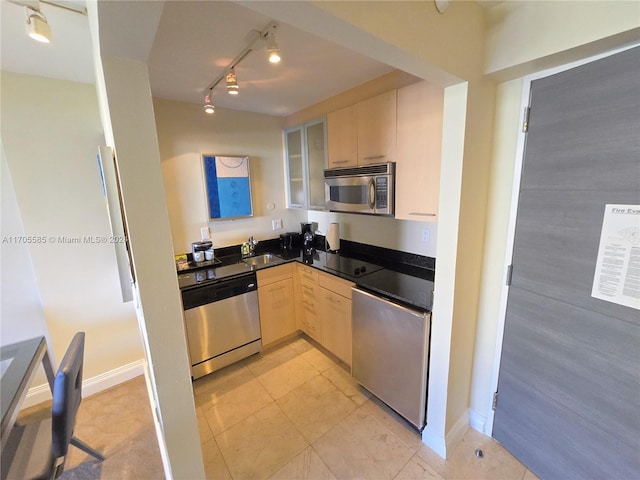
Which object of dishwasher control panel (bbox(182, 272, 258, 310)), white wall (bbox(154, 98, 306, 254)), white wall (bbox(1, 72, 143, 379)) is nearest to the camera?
white wall (bbox(1, 72, 143, 379))

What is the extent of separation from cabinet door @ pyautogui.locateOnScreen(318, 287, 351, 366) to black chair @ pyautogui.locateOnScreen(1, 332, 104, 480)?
1626mm

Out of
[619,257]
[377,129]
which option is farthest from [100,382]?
[619,257]

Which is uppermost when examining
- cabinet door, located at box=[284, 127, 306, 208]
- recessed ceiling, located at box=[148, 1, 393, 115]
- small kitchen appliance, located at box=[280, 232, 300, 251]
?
recessed ceiling, located at box=[148, 1, 393, 115]

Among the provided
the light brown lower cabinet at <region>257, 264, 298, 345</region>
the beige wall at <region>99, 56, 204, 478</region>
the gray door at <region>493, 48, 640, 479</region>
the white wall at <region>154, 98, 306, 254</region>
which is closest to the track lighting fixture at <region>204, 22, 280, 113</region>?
the beige wall at <region>99, 56, 204, 478</region>

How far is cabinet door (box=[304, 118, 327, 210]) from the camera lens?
2430 mm

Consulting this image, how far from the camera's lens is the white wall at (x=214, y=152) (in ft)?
7.84

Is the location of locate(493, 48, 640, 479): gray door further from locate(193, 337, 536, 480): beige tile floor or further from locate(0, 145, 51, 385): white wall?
locate(0, 145, 51, 385): white wall

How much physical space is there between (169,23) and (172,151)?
4.40 feet

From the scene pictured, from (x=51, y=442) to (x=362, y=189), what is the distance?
88.9 inches

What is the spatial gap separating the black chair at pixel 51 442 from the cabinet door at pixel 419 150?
6.58ft

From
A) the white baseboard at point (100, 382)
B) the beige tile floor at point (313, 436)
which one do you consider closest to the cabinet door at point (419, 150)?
the beige tile floor at point (313, 436)

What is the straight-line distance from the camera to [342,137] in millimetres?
2188

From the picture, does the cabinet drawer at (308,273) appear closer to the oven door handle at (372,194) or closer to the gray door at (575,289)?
the oven door handle at (372,194)

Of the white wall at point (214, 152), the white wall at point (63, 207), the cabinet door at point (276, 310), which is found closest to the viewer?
the white wall at point (63, 207)
